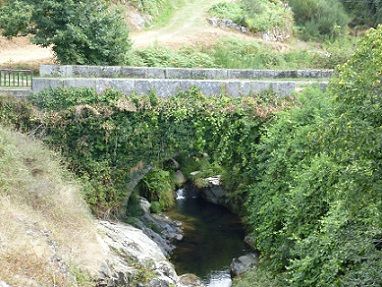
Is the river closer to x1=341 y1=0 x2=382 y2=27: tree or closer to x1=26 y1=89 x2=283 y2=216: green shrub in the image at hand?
x1=26 y1=89 x2=283 y2=216: green shrub

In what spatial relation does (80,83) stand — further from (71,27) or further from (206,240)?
(206,240)

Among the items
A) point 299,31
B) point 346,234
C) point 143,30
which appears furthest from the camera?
point 299,31

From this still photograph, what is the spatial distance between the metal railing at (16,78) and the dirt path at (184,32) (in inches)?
304

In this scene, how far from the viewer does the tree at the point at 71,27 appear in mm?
17438

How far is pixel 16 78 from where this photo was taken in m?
17.2

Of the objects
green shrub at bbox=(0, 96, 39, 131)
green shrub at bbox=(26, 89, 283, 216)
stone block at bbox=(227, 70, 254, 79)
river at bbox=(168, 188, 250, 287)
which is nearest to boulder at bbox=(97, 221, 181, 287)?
green shrub at bbox=(26, 89, 283, 216)

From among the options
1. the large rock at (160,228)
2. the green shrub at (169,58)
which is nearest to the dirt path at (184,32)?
the green shrub at (169,58)

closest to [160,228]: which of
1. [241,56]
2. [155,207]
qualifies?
[155,207]

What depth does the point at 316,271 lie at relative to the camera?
12164mm

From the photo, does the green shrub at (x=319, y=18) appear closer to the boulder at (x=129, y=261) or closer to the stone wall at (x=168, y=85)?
the stone wall at (x=168, y=85)

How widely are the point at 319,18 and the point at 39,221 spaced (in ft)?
74.1

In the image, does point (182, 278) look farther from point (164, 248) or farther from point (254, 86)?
point (254, 86)

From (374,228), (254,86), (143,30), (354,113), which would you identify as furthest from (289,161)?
(143,30)

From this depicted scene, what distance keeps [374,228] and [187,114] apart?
23.6ft
